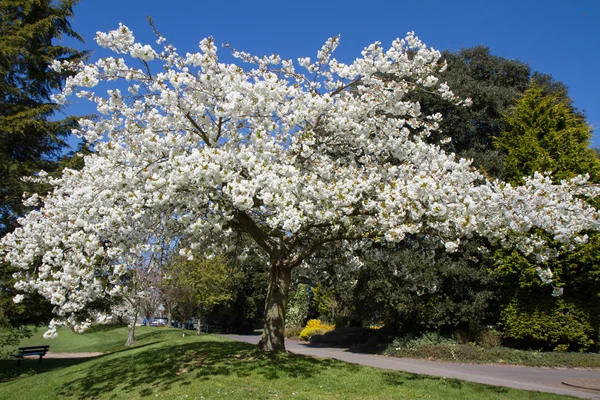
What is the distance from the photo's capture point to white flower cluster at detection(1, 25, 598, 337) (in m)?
6.65

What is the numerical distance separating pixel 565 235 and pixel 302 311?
26.9 m

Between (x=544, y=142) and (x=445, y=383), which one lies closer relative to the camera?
(x=445, y=383)

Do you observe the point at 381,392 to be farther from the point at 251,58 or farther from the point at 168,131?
the point at 251,58

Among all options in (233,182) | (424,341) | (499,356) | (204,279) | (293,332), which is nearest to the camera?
(233,182)

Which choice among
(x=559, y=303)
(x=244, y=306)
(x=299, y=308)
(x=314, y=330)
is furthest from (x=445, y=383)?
(x=244, y=306)

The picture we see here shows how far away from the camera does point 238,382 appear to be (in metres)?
7.14

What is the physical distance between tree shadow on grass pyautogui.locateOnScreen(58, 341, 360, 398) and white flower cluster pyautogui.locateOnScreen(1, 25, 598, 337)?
1.80m

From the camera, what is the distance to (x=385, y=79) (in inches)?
364

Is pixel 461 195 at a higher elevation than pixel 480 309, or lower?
higher

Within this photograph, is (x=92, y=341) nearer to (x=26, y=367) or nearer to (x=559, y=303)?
(x=26, y=367)

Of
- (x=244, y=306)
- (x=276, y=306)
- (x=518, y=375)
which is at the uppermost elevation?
(x=244, y=306)

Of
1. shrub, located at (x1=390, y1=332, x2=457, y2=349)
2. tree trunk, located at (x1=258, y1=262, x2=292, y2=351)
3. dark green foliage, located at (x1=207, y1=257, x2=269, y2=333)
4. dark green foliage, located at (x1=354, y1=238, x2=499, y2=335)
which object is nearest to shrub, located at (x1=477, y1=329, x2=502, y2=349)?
dark green foliage, located at (x1=354, y1=238, x2=499, y2=335)

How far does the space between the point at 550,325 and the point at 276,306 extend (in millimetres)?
11164

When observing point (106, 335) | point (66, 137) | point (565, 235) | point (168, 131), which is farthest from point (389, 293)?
point (106, 335)
